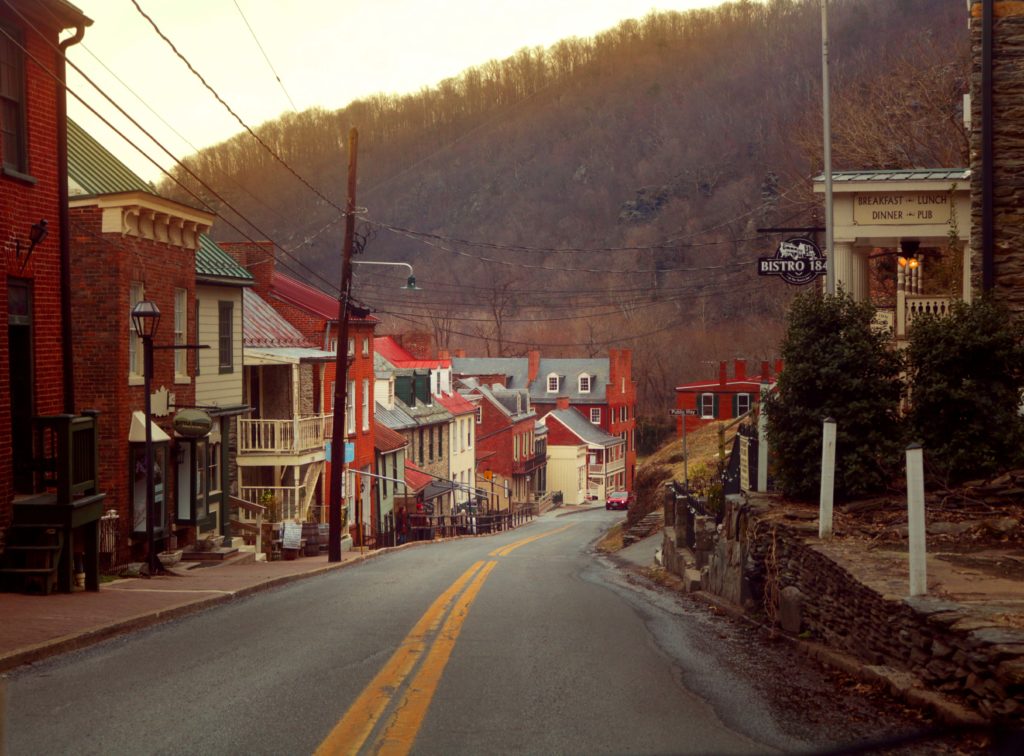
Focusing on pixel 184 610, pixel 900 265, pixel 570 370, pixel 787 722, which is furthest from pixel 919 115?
pixel 570 370

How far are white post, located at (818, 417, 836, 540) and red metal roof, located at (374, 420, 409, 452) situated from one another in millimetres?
36321

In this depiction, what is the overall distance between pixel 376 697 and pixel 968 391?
8476mm

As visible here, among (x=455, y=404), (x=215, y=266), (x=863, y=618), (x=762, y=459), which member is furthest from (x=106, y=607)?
(x=455, y=404)

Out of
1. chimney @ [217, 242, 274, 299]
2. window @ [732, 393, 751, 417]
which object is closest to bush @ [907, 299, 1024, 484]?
chimney @ [217, 242, 274, 299]

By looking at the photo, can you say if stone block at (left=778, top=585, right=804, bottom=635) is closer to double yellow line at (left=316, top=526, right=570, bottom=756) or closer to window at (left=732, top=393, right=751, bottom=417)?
double yellow line at (left=316, top=526, right=570, bottom=756)

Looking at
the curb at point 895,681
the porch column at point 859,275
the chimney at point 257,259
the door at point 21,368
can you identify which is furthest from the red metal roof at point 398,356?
the curb at point 895,681

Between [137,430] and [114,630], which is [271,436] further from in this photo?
[114,630]

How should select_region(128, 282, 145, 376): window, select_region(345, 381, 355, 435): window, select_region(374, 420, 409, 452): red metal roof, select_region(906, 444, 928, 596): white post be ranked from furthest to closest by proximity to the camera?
select_region(374, 420, 409, 452): red metal roof < select_region(345, 381, 355, 435): window < select_region(128, 282, 145, 376): window < select_region(906, 444, 928, 596): white post

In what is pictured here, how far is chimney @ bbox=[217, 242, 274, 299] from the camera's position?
39.1m

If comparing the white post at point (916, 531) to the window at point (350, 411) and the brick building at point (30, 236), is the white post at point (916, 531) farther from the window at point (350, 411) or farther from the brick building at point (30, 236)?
the window at point (350, 411)

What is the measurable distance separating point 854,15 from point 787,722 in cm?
14317

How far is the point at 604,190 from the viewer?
15188 centimetres

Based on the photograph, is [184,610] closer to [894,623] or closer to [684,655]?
[684,655]

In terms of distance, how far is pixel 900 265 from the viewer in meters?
25.8
